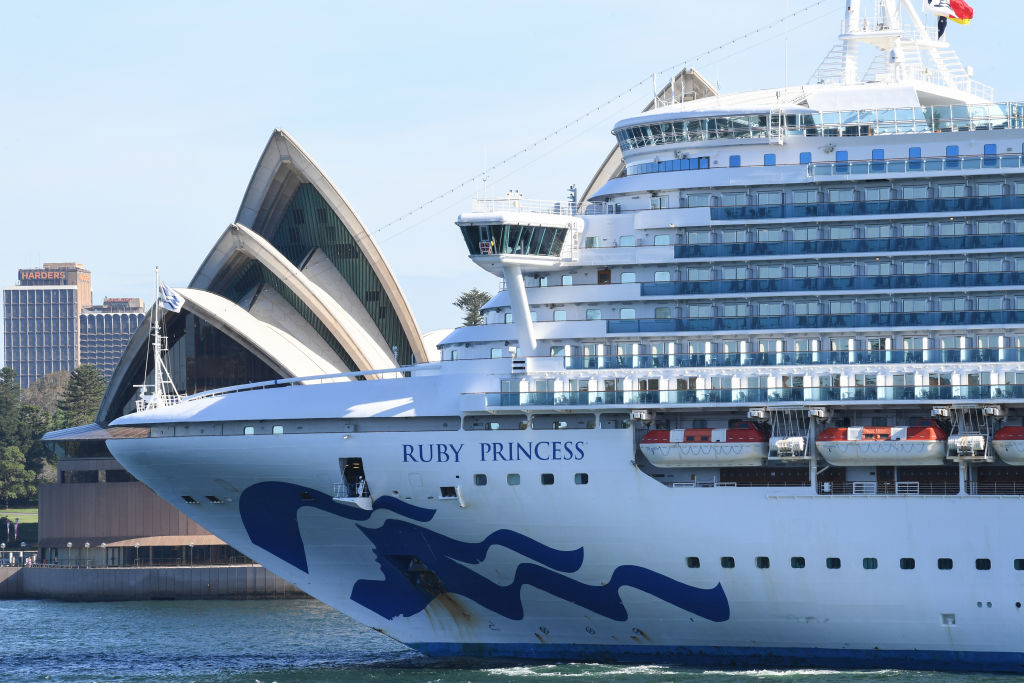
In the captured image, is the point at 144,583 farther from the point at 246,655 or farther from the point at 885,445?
the point at 885,445

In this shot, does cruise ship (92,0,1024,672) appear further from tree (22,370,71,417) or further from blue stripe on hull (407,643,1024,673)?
tree (22,370,71,417)

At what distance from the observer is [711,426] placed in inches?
1273

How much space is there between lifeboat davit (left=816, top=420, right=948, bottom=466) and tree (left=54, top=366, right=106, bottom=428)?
69.2m

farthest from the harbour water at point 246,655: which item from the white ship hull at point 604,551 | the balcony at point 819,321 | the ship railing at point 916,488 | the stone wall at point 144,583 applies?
the balcony at point 819,321

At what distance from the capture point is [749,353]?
32.0 meters

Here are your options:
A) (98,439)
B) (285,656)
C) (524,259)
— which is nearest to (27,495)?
(98,439)

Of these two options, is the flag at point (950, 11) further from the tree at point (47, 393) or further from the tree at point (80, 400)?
the tree at point (47, 393)

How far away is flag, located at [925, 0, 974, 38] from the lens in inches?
1406

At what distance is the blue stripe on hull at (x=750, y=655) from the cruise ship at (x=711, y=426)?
51mm

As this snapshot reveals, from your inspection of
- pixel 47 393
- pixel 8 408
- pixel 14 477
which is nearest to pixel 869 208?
pixel 14 477

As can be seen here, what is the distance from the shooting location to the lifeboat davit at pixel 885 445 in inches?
1200

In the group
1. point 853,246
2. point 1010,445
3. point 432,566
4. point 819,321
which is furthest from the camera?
point 432,566

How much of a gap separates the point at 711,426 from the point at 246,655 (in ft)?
39.8

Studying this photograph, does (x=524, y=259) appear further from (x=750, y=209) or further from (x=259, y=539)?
(x=259, y=539)
